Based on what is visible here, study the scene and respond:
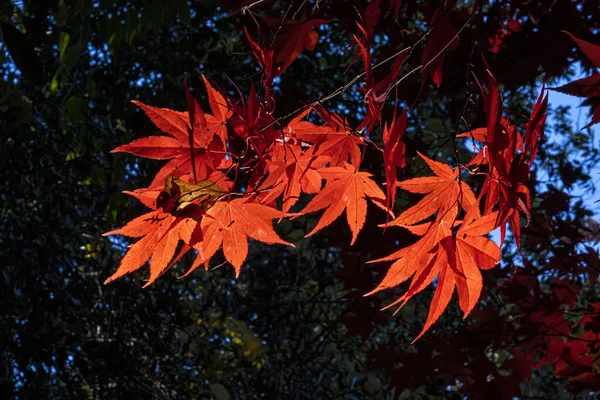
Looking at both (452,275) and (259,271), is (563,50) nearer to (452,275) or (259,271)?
(452,275)

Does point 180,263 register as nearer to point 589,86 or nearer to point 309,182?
point 309,182

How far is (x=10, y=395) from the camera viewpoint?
2.15 m

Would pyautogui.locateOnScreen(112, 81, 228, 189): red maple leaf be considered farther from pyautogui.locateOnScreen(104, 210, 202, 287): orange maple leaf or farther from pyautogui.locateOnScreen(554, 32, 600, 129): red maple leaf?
pyautogui.locateOnScreen(554, 32, 600, 129): red maple leaf

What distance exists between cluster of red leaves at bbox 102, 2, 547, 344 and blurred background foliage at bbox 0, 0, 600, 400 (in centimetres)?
79

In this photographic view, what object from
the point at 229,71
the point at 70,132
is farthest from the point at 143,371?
the point at 229,71

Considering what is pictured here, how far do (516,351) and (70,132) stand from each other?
2.01 metres

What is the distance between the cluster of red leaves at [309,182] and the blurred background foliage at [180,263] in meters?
0.79

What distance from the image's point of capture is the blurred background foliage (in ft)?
6.58

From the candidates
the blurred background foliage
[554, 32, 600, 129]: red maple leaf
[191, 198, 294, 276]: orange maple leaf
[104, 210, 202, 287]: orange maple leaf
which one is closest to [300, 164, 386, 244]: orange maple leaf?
[191, 198, 294, 276]: orange maple leaf

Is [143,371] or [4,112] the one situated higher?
[4,112]

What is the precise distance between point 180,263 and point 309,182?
2.15 m

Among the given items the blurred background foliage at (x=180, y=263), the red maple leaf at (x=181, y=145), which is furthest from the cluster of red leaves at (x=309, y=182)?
the blurred background foliage at (x=180, y=263)

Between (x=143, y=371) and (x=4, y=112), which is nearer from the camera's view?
(x=4, y=112)

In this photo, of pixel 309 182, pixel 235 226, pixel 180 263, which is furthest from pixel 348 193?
pixel 180 263
